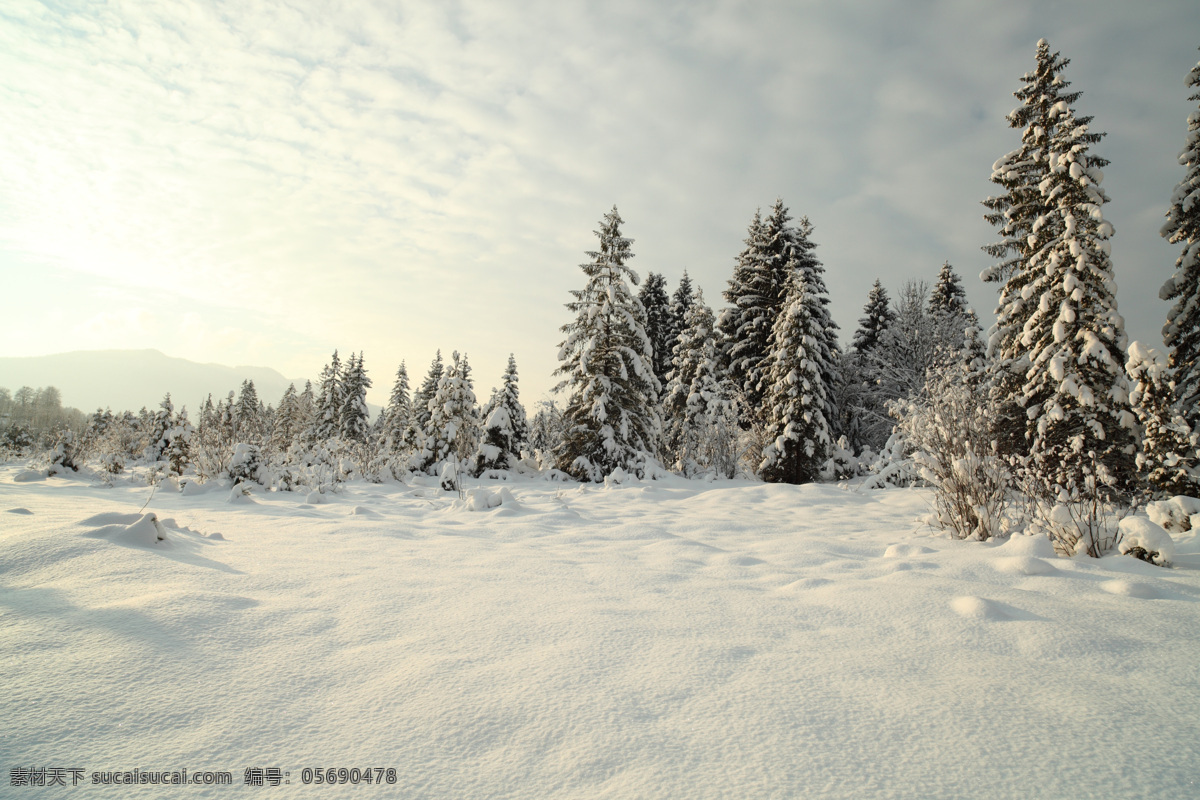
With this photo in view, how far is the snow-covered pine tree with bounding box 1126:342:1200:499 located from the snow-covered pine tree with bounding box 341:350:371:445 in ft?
126

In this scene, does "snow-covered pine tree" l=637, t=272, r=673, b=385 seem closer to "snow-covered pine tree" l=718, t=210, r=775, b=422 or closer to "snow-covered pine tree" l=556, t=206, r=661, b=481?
"snow-covered pine tree" l=718, t=210, r=775, b=422

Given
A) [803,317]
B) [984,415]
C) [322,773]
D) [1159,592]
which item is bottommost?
[322,773]

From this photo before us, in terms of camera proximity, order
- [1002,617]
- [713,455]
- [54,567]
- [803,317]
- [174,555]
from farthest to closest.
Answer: [803,317] < [713,455] < [174,555] < [54,567] < [1002,617]

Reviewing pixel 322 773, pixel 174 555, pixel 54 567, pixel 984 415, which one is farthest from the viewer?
pixel 984 415

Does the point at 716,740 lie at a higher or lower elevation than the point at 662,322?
lower

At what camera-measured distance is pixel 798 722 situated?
1741 mm

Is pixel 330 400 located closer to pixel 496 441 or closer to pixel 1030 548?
pixel 496 441

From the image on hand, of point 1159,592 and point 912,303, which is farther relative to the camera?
point 912,303

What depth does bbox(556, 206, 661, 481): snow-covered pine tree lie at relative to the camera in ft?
51.0

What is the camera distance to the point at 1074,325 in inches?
435

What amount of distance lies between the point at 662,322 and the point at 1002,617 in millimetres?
29871

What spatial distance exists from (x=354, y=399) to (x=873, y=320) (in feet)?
118

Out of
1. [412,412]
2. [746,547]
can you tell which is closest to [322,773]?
[746,547]

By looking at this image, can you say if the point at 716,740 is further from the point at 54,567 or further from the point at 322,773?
the point at 54,567
